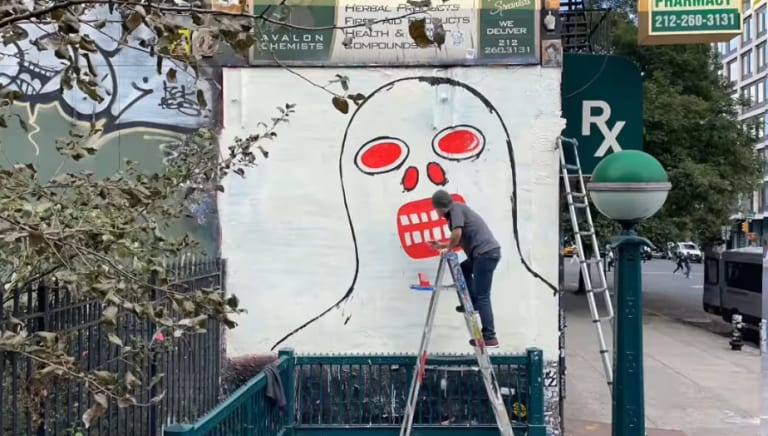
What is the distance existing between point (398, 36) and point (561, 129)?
1.68 meters

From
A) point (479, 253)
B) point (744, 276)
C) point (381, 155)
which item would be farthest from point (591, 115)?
point (744, 276)

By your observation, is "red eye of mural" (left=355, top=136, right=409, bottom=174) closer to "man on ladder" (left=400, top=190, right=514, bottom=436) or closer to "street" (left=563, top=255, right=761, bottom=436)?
"man on ladder" (left=400, top=190, right=514, bottom=436)

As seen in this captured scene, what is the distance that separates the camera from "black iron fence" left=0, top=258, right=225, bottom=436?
10.8ft

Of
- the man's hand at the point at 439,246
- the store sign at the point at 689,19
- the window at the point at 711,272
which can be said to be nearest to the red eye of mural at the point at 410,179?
the man's hand at the point at 439,246

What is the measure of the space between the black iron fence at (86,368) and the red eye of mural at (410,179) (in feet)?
6.59

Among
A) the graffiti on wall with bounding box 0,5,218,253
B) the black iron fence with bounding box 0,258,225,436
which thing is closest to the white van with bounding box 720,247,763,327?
the graffiti on wall with bounding box 0,5,218,253

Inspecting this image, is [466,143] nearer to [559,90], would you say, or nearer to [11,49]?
[559,90]

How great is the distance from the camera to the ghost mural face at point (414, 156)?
6.79 metres

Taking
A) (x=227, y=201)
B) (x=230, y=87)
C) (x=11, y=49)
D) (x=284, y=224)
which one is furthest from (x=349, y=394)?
(x=11, y=49)

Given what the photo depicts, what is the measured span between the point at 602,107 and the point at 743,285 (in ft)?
34.5

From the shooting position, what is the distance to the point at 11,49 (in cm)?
697

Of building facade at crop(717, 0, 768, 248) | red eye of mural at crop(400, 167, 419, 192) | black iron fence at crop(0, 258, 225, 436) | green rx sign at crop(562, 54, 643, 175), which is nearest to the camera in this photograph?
black iron fence at crop(0, 258, 225, 436)

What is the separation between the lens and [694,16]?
22.3 feet

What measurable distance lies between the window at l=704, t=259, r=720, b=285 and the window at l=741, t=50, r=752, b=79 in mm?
61500
